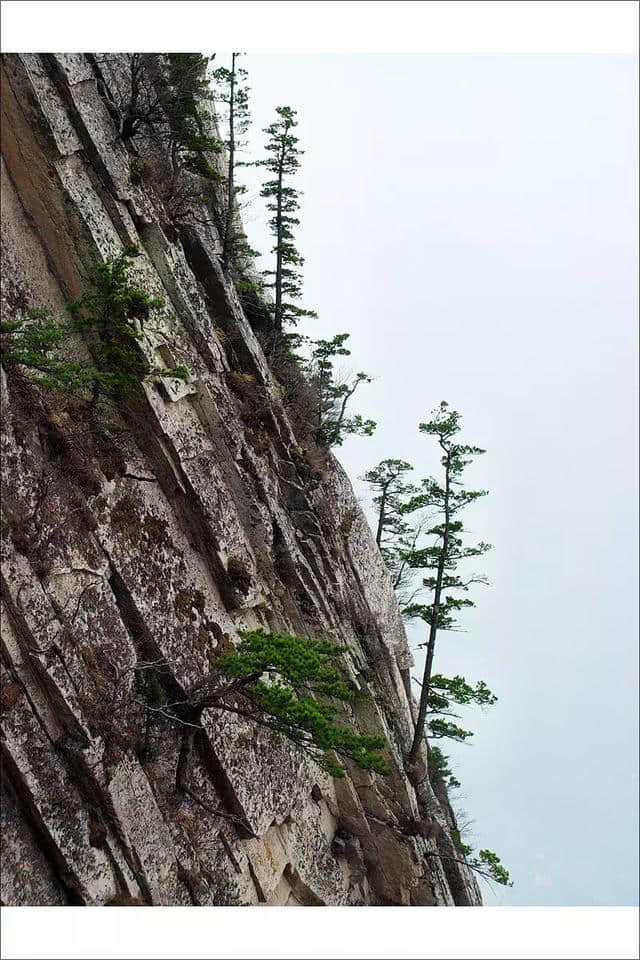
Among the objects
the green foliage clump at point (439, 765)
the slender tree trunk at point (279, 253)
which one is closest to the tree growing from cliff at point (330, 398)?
the slender tree trunk at point (279, 253)

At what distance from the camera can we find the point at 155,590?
56.0 ft

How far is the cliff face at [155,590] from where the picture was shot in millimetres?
13914

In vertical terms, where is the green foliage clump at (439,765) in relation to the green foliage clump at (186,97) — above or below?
below

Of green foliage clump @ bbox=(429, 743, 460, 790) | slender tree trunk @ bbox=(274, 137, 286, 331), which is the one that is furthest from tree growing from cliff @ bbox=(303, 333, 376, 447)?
green foliage clump @ bbox=(429, 743, 460, 790)

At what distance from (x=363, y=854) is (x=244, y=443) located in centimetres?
1459

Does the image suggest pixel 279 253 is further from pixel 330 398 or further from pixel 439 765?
pixel 439 765

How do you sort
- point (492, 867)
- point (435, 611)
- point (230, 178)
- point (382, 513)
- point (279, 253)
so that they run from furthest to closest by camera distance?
point (382, 513), point (279, 253), point (230, 178), point (435, 611), point (492, 867)

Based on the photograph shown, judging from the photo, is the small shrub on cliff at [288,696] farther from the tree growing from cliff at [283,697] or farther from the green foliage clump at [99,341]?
the green foliage clump at [99,341]

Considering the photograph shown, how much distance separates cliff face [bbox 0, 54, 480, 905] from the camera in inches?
548

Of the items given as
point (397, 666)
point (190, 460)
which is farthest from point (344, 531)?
point (190, 460)

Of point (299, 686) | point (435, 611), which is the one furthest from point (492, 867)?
point (299, 686)

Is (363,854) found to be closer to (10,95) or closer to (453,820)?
(453,820)

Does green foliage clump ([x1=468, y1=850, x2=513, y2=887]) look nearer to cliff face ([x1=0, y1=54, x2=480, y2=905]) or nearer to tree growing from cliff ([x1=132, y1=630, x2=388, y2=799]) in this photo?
cliff face ([x1=0, y1=54, x2=480, y2=905])

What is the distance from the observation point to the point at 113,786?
14.4 metres
